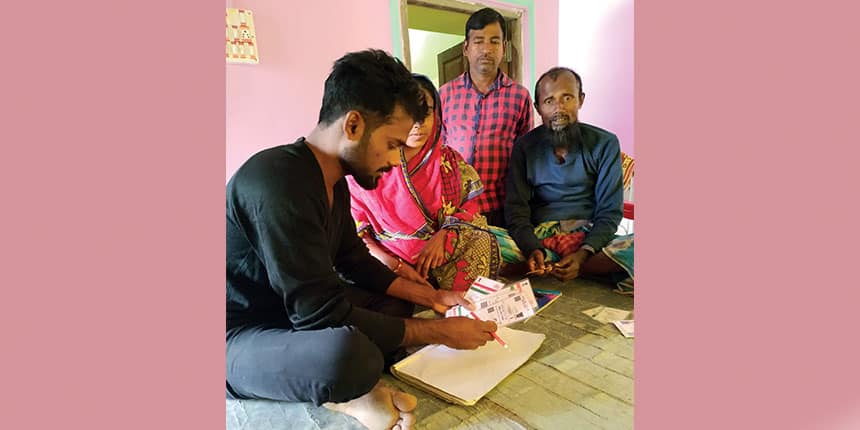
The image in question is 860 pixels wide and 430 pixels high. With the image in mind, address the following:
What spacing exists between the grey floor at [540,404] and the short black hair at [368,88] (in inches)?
28.2

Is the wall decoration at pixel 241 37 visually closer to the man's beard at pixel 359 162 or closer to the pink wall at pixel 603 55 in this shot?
the man's beard at pixel 359 162

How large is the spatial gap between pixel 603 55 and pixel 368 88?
270 cm

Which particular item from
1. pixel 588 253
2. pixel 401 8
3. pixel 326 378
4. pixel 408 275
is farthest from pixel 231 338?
pixel 401 8

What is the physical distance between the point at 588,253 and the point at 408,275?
0.85m

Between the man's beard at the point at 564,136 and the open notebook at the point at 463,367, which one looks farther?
the man's beard at the point at 564,136

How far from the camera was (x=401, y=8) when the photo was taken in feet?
9.53

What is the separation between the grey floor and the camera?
42.4 inches

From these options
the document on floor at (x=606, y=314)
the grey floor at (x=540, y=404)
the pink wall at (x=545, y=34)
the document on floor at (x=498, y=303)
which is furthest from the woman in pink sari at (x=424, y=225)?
the pink wall at (x=545, y=34)

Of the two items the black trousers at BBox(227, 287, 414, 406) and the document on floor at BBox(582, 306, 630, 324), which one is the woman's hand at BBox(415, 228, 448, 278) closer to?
the document on floor at BBox(582, 306, 630, 324)

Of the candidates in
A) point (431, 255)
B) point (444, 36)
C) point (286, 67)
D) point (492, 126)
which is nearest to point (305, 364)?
point (431, 255)

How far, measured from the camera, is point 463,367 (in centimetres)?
125

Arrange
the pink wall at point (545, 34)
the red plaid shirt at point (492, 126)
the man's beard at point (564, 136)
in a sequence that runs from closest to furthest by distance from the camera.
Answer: the man's beard at point (564, 136) < the red plaid shirt at point (492, 126) < the pink wall at point (545, 34)

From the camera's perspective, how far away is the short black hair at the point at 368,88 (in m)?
1.08

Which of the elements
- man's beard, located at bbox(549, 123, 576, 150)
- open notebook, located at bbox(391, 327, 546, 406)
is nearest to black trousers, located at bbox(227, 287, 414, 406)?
open notebook, located at bbox(391, 327, 546, 406)
